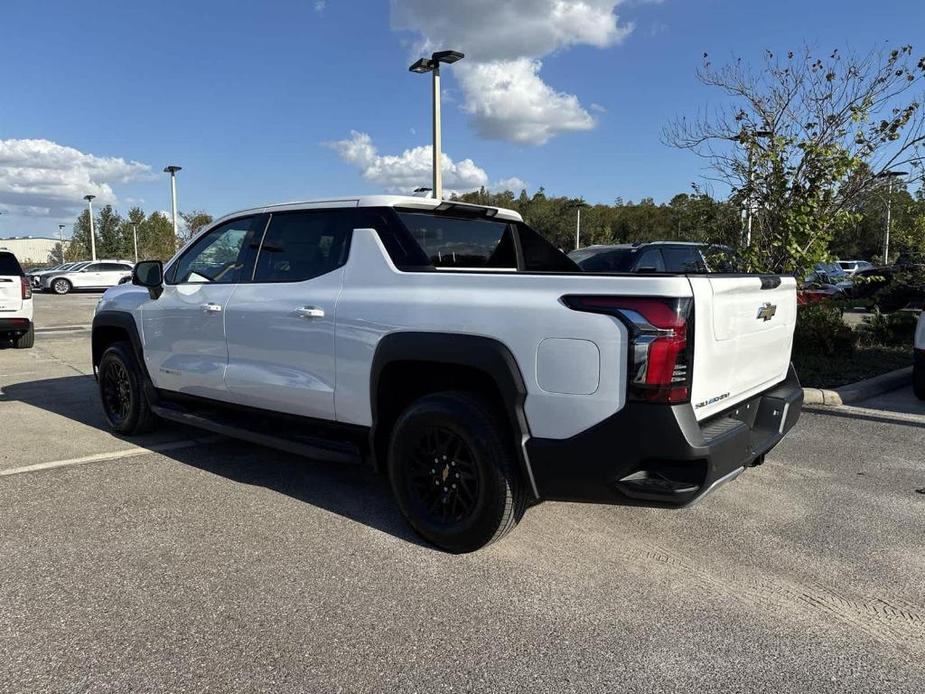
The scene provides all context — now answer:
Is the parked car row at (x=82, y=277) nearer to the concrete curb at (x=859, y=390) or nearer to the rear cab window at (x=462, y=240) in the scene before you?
the rear cab window at (x=462, y=240)

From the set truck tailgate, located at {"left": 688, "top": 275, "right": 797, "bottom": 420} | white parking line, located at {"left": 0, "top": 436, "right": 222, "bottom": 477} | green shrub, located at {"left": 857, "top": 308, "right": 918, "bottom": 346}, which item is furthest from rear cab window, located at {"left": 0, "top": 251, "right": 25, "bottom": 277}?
green shrub, located at {"left": 857, "top": 308, "right": 918, "bottom": 346}

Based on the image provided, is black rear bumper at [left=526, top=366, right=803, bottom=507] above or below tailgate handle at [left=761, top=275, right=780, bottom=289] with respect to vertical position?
below

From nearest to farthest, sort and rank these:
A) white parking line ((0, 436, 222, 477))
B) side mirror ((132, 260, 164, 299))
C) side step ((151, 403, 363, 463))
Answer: side step ((151, 403, 363, 463))
white parking line ((0, 436, 222, 477))
side mirror ((132, 260, 164, 299))

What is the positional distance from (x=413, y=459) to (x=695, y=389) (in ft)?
4.78

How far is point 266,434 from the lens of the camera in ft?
14.0

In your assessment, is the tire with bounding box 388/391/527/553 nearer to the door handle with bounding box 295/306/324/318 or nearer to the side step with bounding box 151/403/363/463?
the side step with bounding box 151/403/363/463

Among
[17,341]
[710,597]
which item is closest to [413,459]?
[710,597]

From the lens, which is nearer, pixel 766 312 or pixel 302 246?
pixel 766 312

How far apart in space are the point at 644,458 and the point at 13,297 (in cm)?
1107

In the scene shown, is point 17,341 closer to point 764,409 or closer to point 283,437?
point 283,437

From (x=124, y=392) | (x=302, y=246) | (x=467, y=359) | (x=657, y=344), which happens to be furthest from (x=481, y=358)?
(x=124, y=392)

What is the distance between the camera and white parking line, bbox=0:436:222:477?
16.0ft

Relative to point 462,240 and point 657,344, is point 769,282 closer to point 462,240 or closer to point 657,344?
point 657,344

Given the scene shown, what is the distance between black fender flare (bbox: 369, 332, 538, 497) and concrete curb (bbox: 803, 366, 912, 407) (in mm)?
4321
